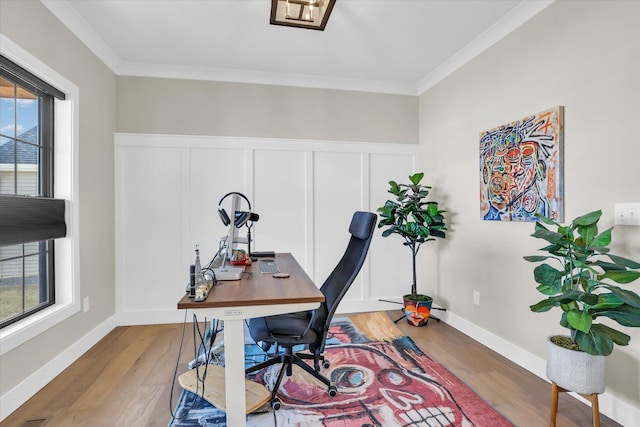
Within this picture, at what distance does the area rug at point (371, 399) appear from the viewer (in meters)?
1.77

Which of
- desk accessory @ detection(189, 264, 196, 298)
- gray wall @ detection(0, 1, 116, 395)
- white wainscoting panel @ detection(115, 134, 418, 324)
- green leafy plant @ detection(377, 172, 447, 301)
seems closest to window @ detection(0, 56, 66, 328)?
gray wall @ detection(0, 1, 116, 395)

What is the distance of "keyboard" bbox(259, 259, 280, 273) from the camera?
2.04 m

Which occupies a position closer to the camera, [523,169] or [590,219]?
[590,219]

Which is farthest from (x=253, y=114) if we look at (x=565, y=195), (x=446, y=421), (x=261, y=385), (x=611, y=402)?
(x=611, y=402)

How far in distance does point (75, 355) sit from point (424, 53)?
3.91m

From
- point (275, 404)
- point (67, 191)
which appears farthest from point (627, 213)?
point (67, 191)

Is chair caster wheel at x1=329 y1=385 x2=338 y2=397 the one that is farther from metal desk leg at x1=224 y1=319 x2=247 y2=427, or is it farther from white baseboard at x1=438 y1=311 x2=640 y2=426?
white baseboard at x1=438 y1=311 x2=640 y2=426

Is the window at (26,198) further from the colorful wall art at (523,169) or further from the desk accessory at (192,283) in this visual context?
the colorful wall art at (523,169)

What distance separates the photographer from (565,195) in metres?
2.07

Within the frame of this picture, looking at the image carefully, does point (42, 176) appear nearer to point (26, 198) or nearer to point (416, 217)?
point (26, 198)

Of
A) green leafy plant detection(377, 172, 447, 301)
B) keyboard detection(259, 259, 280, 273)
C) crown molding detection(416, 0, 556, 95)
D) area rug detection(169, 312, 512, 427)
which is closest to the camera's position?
area rug detection(169, 312, 512, 427)

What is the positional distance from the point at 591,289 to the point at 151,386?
2.62 m

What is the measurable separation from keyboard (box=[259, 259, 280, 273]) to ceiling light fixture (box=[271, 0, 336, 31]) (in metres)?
1.75

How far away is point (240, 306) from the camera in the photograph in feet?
4.61
